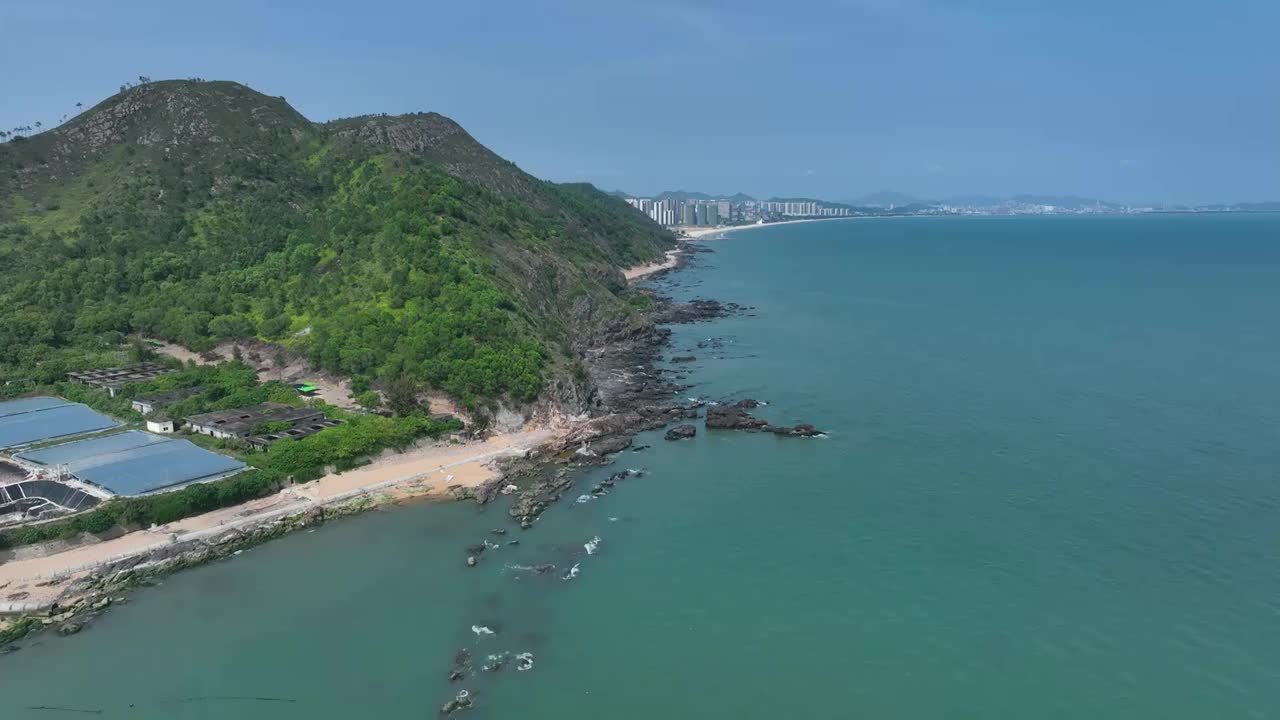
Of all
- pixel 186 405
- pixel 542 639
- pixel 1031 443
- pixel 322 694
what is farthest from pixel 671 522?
pixel 186 405

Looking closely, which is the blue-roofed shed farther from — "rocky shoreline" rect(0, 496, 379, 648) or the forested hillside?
"rocky shoreline" rect(0, 496, 379, 648)

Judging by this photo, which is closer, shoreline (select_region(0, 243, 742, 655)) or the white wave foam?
the white wave foam

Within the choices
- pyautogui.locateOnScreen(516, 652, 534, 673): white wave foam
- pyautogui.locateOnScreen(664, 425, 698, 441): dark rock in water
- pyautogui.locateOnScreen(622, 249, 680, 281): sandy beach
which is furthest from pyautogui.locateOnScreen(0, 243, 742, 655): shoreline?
pyautogui.locateOnScreen(622, 249, 680, 281): sandy beach

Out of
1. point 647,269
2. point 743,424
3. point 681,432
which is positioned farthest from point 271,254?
point 647,269

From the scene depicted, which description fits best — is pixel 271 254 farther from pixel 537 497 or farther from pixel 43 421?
pixel 537 497

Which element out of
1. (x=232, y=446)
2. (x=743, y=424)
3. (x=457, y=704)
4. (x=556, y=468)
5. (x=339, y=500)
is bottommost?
(x=457, y=704)

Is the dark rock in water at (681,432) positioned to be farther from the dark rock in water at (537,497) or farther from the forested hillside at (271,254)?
the forested hillside at (271,254)
